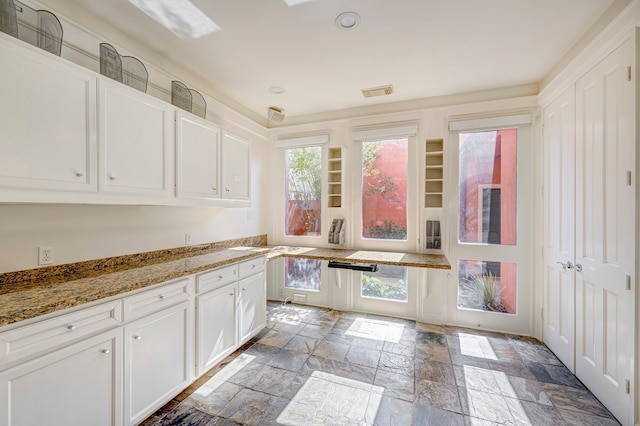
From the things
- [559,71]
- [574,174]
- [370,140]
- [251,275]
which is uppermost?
[559,71]

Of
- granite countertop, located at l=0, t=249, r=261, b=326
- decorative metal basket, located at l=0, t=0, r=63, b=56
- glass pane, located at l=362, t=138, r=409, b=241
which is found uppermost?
decorative metal basket, located at l=0, t=0, r=63, b=56

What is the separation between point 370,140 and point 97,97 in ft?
9.32

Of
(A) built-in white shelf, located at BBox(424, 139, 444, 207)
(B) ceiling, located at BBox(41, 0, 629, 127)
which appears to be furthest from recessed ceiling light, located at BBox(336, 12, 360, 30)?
(A) built-in white shelf, located at BBox(424, 139, 444, 207)

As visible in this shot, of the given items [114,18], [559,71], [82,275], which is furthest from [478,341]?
[114,18]

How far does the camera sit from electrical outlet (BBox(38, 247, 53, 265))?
1.70 metres

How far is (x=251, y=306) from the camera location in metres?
2.80

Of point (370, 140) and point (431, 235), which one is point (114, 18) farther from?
point (431, 235)

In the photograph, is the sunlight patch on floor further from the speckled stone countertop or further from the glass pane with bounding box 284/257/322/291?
the glass pane with bounding box 284/257/322/291

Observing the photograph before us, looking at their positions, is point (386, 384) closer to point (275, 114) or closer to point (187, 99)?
point (187, 99)

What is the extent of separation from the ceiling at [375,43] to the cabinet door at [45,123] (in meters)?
0.70

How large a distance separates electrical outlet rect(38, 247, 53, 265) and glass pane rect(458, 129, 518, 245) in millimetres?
3719

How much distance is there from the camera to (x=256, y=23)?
78.8 inches

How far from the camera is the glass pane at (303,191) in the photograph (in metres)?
3.93

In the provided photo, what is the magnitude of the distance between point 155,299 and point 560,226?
134 inches
